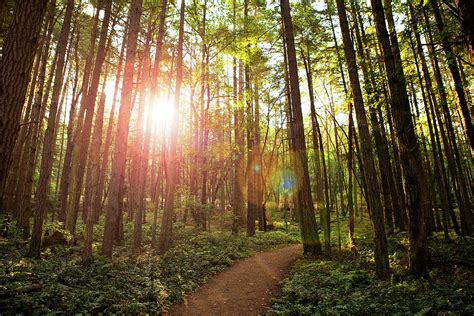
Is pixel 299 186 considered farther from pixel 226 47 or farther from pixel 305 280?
pixel 226 47

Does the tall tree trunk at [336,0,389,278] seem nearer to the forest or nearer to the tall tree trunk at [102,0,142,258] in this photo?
the forest

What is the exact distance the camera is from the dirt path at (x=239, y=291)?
21.7ft

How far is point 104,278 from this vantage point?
7.36 m

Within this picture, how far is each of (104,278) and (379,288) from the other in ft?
22.4

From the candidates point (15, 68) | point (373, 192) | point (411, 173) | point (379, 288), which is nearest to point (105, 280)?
point (15, 68)

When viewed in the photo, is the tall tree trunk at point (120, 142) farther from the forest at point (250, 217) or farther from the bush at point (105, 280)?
the bush at point (105, 280)

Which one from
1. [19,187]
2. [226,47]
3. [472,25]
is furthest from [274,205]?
[472,25]

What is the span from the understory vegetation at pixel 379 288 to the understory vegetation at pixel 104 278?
2755 millimetres

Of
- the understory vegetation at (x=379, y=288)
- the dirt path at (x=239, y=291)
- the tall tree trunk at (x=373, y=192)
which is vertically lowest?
the dirt path at (x=239, y=291)

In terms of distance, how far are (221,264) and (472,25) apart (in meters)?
9.74

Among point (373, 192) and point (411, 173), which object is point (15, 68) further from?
point (411, 173)

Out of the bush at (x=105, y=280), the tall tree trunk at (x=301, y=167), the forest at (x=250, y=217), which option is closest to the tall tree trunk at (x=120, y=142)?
the forest at (x=250, y=217)

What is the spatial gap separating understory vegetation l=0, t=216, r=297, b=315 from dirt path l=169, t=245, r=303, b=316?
0.37 meters

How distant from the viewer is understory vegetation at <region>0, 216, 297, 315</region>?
5.27m
